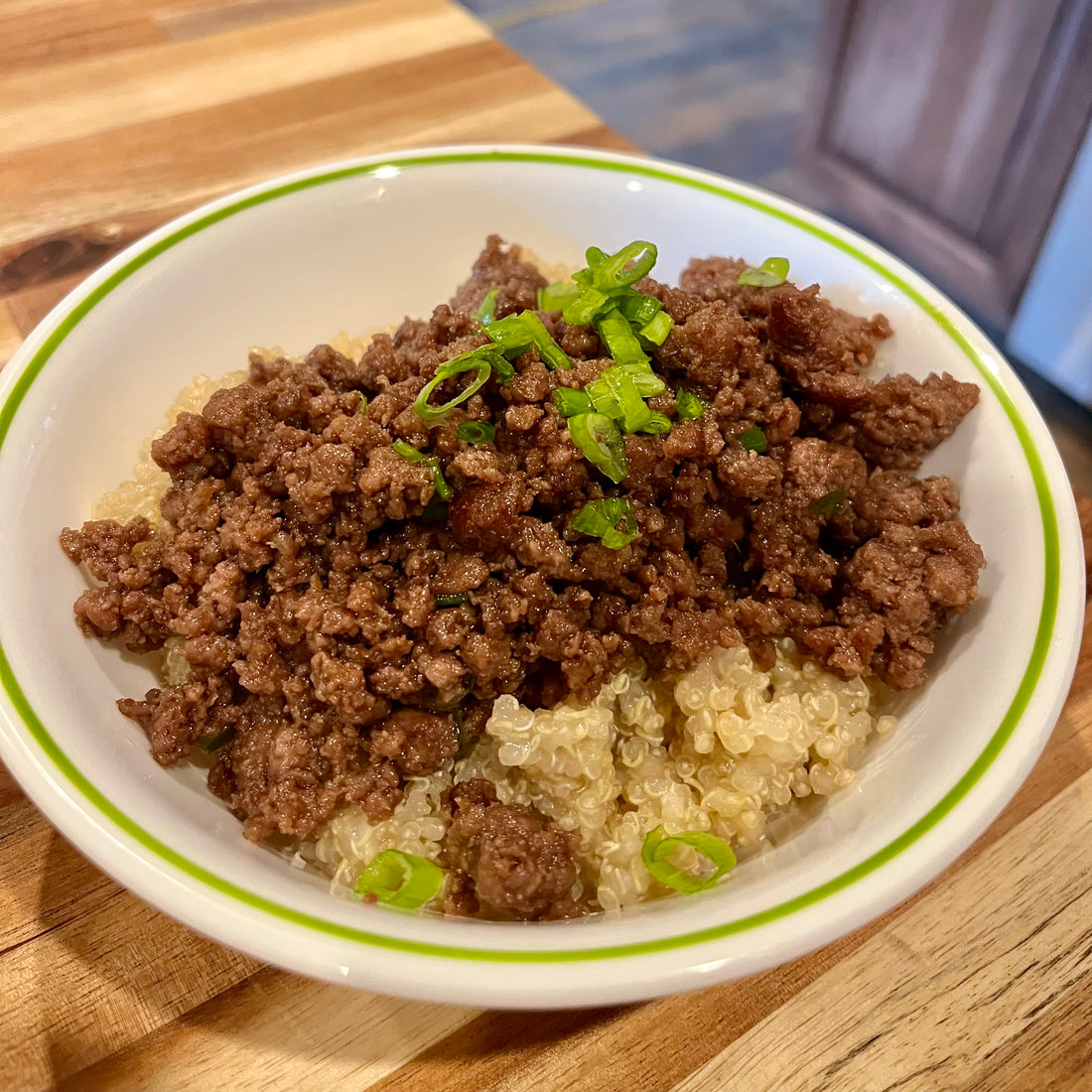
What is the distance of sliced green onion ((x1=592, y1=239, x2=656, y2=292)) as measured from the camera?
2404mm

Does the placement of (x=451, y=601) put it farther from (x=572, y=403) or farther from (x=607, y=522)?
(x=572, y=403)

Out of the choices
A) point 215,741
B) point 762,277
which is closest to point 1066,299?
point 762,277

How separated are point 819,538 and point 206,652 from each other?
A: 1.66m

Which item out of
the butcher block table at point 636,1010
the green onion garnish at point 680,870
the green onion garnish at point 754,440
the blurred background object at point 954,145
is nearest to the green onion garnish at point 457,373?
the green onion garnish at point 754,440

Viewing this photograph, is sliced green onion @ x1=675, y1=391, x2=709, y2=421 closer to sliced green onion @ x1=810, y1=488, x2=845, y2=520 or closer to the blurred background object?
sliced green onion @ x1=810, y1=488, x2=845, y2=520

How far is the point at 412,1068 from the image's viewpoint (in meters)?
1.86

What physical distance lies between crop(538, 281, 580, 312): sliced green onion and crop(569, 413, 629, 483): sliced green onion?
1.84 feet

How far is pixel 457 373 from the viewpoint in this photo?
7.47 ft

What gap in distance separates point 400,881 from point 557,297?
5.34ft

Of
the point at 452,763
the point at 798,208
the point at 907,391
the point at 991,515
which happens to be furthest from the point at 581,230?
the point at 452,763

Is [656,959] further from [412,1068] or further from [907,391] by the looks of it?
[907,391]

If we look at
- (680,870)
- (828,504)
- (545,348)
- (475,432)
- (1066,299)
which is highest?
(545,348)

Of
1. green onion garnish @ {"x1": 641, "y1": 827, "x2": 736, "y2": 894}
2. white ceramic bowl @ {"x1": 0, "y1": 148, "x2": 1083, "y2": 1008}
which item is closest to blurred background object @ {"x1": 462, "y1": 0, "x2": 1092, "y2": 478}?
white ceramic bowl @ {"x1": 0, "y1": 148, "x2": 1083, "y2": 1008}

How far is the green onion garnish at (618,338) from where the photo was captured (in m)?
2.32
